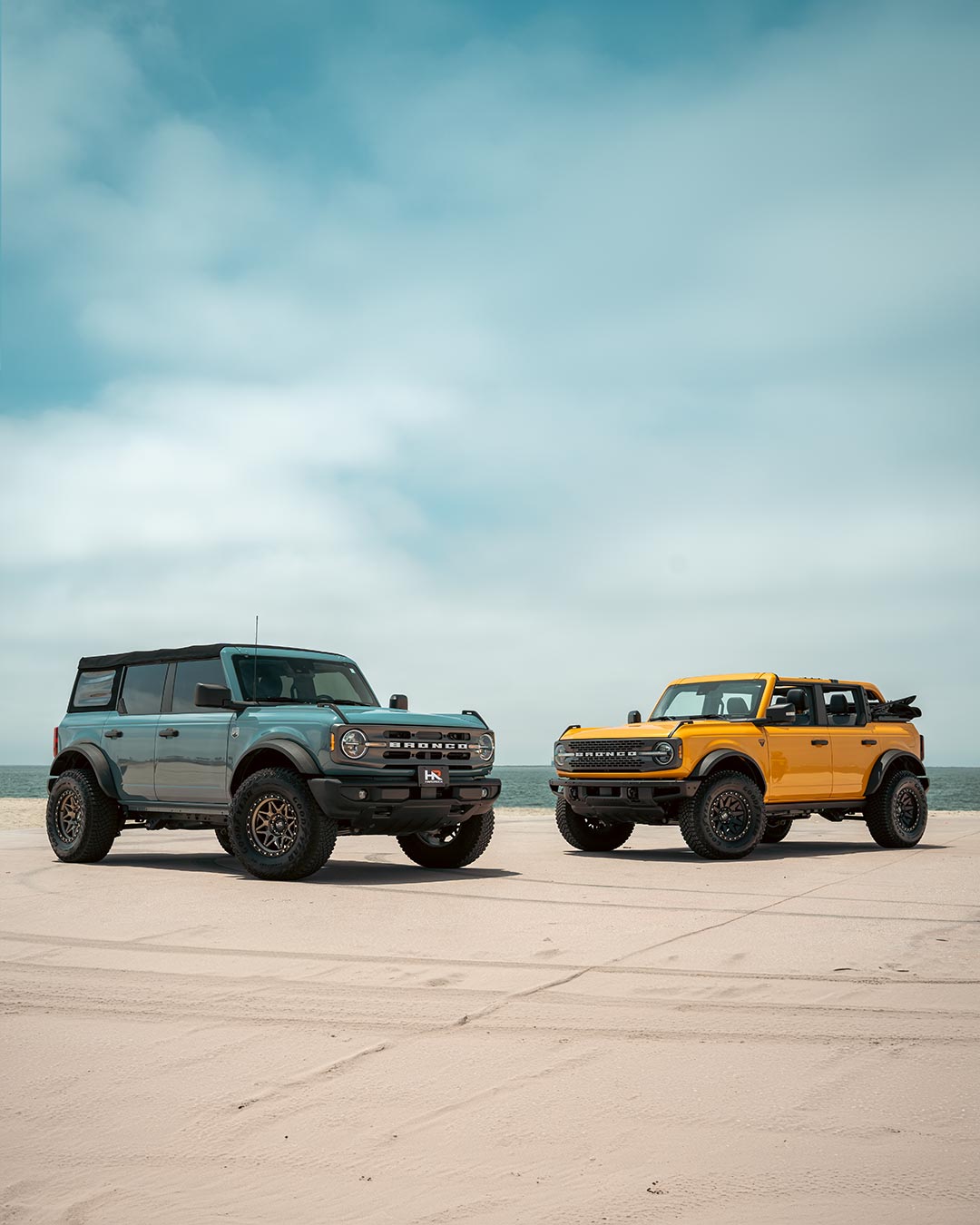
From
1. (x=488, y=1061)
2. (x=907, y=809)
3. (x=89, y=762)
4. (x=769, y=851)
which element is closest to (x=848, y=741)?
(x=907, y=809)

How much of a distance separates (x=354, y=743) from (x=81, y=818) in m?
3.72

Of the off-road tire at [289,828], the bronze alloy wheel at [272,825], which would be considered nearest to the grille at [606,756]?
the off-road tire at [289,828]

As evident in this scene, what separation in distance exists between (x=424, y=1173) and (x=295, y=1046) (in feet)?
4.88

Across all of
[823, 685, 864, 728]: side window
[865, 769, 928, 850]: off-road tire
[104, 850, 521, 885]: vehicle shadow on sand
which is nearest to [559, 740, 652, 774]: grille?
[104, 850, 521, 885]: vehicle shadow on sand

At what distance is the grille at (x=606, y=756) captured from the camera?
44.3ft

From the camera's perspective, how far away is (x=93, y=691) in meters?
13.3

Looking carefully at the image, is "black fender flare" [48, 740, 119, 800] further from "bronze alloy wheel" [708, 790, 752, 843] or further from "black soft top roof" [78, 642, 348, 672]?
"bronze alloy wheel" [708, 790, 752, 843]

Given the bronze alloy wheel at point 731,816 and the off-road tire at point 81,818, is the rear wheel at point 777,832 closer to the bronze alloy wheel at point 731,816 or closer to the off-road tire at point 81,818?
the bronze alloy wheel at point 731,816

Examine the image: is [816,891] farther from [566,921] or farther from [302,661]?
[302,661]

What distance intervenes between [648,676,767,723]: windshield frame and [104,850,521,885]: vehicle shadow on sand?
3.49 m

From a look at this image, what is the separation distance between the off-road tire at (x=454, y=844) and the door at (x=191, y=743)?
1860 mm

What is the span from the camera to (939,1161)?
371 cm

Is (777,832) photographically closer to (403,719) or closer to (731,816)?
(731,816)

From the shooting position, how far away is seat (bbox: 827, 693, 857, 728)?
49.4 ft
